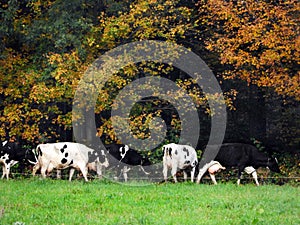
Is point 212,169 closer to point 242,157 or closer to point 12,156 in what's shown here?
point 242,157

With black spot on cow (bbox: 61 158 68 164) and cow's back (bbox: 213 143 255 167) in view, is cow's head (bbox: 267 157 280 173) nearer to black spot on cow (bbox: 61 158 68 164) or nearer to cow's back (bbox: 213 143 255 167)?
cow's back (bbox: 213 143 255 167)

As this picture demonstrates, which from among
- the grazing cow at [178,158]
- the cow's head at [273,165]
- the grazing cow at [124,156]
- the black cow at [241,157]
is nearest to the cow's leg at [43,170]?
the grazing cow at [124,156]

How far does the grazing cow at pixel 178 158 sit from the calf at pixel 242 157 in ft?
3.08

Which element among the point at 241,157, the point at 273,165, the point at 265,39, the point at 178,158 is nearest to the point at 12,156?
the point at 178,158

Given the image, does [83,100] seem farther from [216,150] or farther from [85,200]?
[85,200]

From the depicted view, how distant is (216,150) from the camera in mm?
22453

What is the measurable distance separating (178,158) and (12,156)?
603cm

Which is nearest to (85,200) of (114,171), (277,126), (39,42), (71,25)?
(114,171)

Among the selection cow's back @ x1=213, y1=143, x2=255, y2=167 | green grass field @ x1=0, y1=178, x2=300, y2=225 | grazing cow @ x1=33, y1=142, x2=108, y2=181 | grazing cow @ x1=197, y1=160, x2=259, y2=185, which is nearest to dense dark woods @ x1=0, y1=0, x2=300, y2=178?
grazing cow @ x1=33, y1=142, x2=108, y2=181

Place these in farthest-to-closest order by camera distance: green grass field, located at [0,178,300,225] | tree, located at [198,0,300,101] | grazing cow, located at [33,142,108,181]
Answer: tree, located at [198,0,300,101]
grazing cow, located at [33,142,108,181]
green grass field, located at [0,178,300,225]

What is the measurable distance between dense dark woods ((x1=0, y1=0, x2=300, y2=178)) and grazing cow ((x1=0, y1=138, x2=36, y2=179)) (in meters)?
0.61

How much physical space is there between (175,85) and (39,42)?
5573mm

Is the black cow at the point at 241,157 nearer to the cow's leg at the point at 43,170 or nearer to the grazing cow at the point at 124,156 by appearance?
the grazing cow at the point at 124,156

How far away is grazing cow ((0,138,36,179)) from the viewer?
22.3 metres
